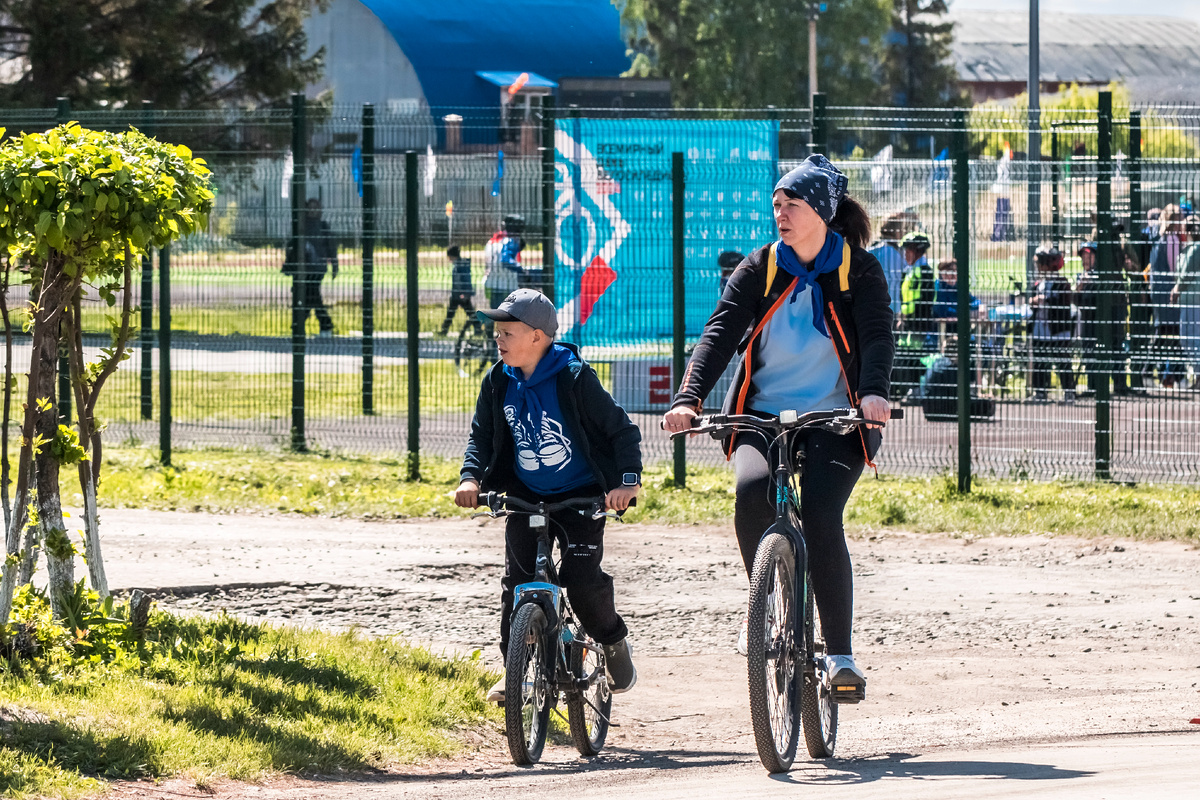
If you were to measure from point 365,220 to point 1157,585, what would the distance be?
659 centimetres

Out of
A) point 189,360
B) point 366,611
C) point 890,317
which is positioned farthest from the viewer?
point 189,360

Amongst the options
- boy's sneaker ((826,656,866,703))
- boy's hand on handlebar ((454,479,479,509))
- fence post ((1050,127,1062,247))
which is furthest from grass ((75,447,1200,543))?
boy's hand on handlebar ((454,479,479,509))

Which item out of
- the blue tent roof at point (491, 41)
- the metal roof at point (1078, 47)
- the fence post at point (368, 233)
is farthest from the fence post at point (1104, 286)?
the metal roof at point (1078, 47)

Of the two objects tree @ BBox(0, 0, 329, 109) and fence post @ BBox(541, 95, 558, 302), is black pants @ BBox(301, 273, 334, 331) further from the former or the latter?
tree @ BBox(0, 0, 329, 109)

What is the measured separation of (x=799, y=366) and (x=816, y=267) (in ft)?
1.14

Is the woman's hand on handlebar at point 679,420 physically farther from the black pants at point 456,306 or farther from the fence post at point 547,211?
the black pants at point 456,306

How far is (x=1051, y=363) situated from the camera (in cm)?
1212

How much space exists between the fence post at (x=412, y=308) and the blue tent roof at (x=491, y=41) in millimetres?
53947

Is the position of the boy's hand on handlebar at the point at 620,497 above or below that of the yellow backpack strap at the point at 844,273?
below

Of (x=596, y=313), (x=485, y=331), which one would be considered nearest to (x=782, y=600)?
(x=596, y=313)

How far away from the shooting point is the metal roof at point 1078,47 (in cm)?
11662

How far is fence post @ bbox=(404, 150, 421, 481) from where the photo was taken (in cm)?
1251

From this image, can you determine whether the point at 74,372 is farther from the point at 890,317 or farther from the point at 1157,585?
the point at 1157,585

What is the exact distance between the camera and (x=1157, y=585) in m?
8.92
